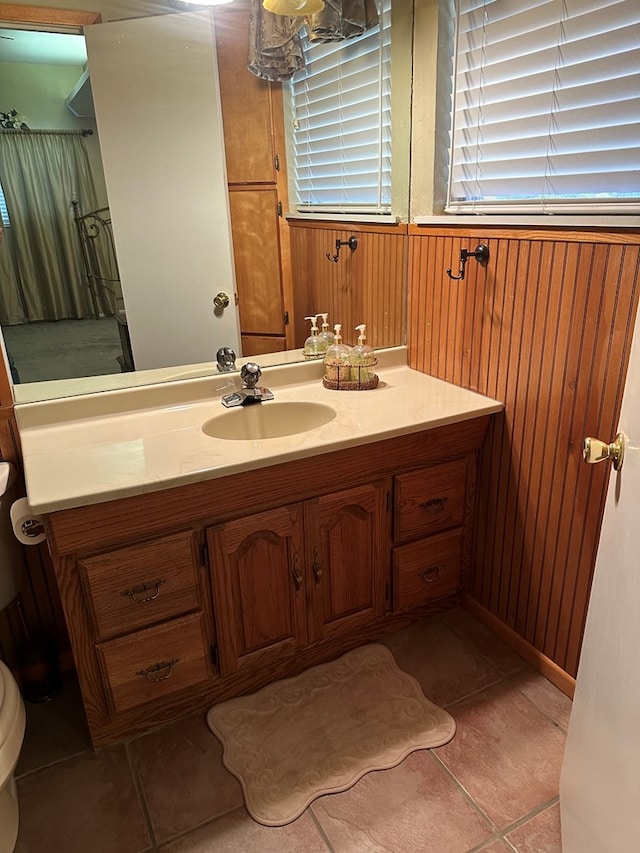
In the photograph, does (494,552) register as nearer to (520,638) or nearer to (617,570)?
(520,638)

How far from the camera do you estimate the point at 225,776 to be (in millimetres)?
1424

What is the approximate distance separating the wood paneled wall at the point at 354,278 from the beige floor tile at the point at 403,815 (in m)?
1.29

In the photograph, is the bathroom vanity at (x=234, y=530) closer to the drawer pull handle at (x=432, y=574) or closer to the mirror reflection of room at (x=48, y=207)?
the drawer pull handle at (x=432, y=574)

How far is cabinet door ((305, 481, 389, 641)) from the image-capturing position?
1561 mm

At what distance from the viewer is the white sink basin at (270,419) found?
169 cm

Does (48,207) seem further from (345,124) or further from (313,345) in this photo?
(345,124)

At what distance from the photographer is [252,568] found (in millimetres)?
1498

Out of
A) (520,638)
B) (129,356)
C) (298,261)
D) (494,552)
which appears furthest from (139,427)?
(520,638)

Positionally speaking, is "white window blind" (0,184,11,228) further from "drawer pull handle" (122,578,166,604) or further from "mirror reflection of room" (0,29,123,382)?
"drawer pull handle" (122,578,166,604)

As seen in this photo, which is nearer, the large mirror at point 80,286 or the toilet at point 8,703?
the toilet at point 8,703

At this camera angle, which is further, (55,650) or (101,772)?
(55,650)

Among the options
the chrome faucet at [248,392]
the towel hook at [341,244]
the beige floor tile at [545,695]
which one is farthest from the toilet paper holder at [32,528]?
the beige floor tile at [545,695]

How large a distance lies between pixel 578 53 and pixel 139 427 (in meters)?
1.37

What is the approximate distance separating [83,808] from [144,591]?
0.53 meters
